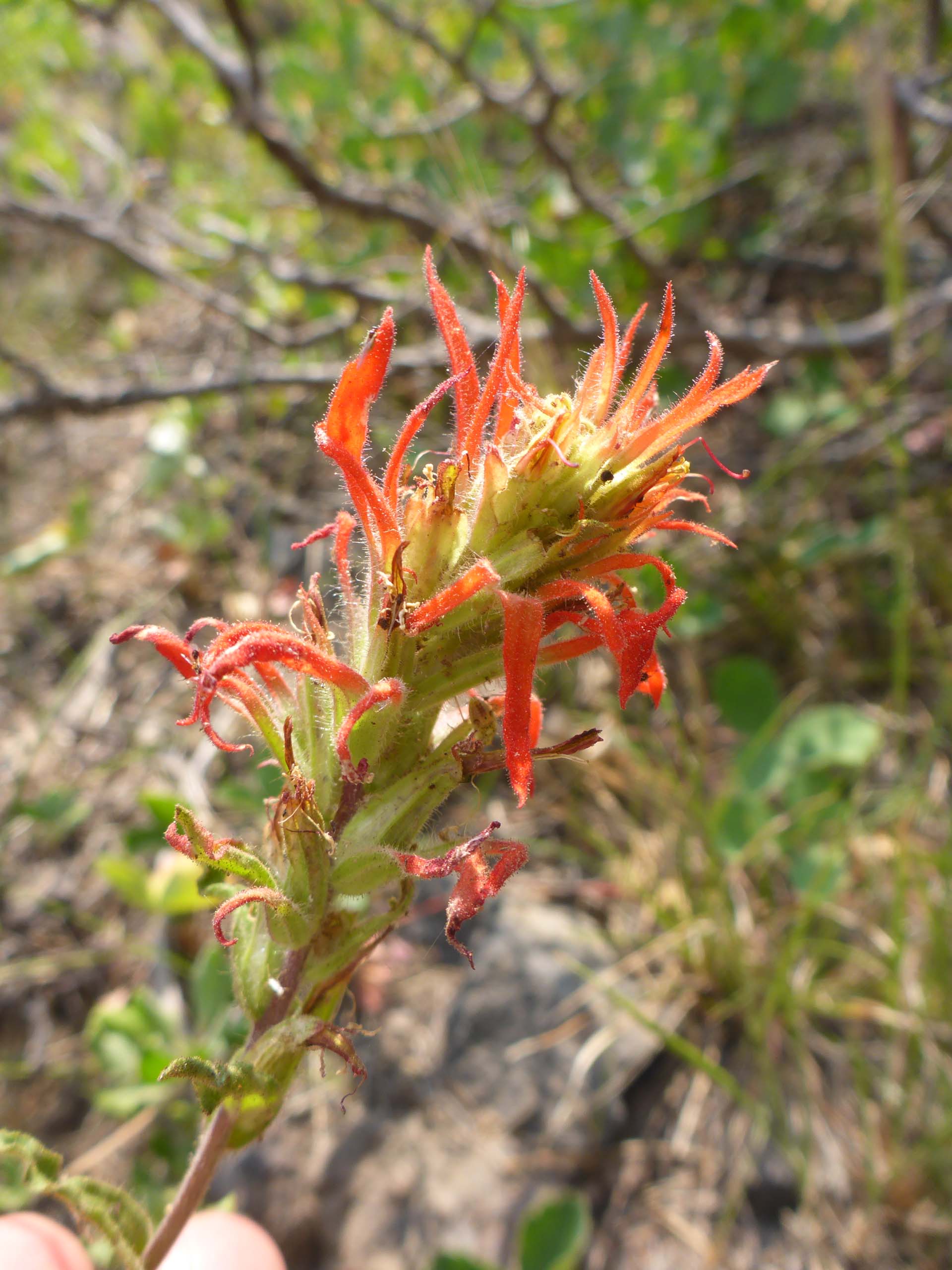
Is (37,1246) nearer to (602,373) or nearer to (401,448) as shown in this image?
(401,448)

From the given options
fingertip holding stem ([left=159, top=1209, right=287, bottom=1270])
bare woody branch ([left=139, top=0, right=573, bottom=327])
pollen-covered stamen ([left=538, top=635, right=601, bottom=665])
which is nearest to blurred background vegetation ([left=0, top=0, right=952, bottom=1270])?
bare woody branch ([left=139, top=0, right=573, bottom=327])

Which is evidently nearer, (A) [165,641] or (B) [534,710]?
(A) [165,641]

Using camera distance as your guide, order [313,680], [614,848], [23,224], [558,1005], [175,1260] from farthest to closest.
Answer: [23,224], [614,848], [558,1005], [175,1260], [313,680]

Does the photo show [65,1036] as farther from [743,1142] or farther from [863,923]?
[863,923]

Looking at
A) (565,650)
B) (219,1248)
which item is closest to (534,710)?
(565,650)

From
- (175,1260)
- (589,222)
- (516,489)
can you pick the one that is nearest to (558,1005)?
(175,1260)

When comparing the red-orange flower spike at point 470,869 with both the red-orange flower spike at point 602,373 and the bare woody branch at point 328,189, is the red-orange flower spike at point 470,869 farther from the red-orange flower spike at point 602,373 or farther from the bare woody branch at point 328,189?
the bare woody branch at point 328,189

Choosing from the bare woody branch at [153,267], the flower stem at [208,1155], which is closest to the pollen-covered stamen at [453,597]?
the flower stem at [208,1155]
